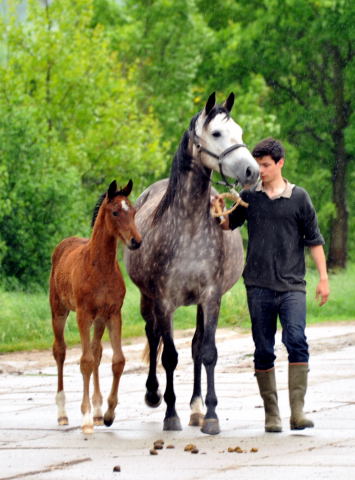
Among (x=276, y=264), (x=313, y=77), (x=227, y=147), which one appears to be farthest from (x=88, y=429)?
(x=313, y=77)

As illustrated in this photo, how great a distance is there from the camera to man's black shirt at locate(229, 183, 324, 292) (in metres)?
9.51

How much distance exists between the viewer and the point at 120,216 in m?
9.84

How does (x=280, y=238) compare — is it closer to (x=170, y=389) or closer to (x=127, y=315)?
(x=170, y=389)

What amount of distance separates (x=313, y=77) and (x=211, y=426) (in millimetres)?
38384

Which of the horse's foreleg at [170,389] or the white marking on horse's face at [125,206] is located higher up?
the white marking on horse's face at [125,206]

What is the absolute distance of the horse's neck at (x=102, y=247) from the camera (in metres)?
9.97

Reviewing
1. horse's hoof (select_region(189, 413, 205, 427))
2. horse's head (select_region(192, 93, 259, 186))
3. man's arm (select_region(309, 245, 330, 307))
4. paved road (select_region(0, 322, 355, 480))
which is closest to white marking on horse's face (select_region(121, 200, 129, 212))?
horse's head (select_region(192, 93, 259, 186))

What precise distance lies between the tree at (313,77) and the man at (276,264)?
34.9 meters

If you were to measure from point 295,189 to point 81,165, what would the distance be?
86.6 ft

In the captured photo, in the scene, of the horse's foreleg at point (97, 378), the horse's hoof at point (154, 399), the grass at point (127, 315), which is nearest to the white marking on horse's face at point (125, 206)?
the horse's foreleg at point (97, 378)

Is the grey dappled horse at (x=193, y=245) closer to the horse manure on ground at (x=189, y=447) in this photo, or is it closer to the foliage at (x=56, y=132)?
the horse manure on ground at (x=189, y=447)

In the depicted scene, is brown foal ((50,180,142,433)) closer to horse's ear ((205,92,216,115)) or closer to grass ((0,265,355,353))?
horse's ear ((205,92,216,115))

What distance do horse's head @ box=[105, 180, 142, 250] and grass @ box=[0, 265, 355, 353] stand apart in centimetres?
850

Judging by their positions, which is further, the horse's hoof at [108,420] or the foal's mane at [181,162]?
the foal's mane at [181,162]
